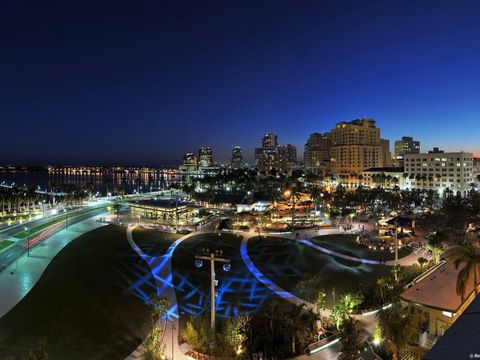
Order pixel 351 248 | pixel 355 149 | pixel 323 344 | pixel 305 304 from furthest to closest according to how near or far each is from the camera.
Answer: pixel 355 149 < pixel 351 248 < pixel 305 304 < pixel 323 344

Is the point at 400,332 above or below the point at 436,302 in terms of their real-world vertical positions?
above

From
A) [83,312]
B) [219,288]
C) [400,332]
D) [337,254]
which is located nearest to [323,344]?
[400,332]

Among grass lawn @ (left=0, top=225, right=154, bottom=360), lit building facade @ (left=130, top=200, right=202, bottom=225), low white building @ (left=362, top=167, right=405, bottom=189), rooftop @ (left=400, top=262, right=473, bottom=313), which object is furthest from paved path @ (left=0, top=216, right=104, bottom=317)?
low white building @ (left=362, top=167, right=405, bottom=189)

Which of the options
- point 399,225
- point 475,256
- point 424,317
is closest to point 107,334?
point 424,317

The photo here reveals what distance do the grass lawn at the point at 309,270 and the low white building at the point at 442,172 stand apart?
8810cm

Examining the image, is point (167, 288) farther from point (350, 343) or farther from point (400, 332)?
point (400, 332)

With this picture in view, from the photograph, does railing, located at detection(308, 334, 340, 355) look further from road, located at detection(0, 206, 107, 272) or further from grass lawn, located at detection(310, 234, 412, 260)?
road, located at detection(0, 206, 107, 272)

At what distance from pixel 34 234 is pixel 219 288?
121ft

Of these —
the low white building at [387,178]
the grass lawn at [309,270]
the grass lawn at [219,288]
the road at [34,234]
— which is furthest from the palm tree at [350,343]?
the low white building at [387,178]

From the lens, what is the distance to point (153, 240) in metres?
50.6

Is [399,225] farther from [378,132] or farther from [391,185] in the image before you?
[378,132]

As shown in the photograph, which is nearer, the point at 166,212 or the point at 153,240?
the point at 153,240

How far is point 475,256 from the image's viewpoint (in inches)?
779

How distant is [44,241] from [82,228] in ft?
33.9
